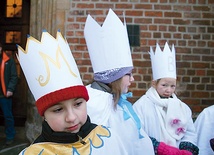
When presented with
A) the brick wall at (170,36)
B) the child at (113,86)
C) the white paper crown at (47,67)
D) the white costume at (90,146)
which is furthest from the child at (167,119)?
the brick wall at (170,36)

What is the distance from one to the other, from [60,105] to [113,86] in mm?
896

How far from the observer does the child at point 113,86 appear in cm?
241

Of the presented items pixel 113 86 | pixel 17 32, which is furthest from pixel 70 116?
pixel 17 32

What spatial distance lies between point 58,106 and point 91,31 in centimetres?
116

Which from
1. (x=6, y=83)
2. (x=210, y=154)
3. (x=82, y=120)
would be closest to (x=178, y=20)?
(x=210, y=154)

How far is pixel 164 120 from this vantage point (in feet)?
10.8

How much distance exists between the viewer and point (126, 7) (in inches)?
203

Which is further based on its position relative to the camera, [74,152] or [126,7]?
[126,7]

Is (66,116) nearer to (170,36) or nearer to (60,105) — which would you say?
(60,105)

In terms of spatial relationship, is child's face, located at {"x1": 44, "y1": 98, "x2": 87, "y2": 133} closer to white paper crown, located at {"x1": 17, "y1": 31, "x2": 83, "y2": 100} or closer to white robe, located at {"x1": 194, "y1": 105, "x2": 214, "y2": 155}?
white paper crown, located at {"x1": 17, "y1": 31, "x2": 83, "y2": 100}

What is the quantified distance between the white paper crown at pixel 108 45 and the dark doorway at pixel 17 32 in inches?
161

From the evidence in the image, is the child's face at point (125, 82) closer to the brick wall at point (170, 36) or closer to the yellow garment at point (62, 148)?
the yellow garment at point (62, 148)

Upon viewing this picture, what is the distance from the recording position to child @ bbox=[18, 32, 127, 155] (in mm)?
1662

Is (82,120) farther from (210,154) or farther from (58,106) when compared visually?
(210,154)
